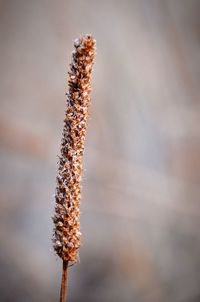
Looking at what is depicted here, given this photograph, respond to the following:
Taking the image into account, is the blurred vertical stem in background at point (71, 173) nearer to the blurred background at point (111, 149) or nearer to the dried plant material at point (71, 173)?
the dried plant material at point (71, 173)

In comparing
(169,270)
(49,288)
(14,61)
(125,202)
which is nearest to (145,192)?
(125,202)

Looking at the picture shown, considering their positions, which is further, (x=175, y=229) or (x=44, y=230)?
(x=175, y=229)

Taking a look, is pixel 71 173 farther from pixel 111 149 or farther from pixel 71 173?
pixel 111 149

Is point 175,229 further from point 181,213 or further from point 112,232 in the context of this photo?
point 112,232

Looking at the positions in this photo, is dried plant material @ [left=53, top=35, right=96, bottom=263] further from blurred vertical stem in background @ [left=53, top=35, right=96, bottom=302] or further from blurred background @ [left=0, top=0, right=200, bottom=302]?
blurred background @ [left=0, top=0, right=200, bottom=302]

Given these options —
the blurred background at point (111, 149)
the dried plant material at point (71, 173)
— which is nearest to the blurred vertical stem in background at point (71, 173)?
the dried plant material at point (71, 173)

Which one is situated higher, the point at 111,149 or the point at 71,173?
the point at 111,149

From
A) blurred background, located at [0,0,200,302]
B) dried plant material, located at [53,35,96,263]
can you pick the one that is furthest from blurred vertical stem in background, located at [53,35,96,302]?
blurred background, located at [0,0,200,302]

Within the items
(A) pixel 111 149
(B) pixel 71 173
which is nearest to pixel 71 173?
(B) pixel 71 173
